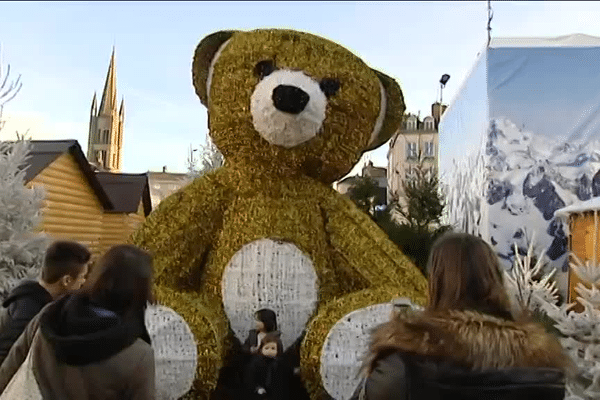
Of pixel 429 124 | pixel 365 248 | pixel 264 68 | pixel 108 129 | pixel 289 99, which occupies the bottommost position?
pixel 365 248

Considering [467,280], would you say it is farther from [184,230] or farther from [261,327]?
[184,230]

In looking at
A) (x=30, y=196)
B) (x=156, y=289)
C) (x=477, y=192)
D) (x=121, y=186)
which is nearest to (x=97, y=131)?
(x=121, y=186)

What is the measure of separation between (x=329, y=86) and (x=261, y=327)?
1382 mm

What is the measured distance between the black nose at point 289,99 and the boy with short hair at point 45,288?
136 cm

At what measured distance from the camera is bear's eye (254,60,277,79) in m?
3.75

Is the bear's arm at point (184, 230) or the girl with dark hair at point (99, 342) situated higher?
the bear's arm at point (184, 230)

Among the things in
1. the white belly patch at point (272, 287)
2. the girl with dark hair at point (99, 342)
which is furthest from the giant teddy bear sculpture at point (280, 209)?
the girl with dark hair at point (99, 342)

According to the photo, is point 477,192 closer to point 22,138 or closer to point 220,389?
point 22,138

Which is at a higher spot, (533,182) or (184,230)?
(533,182)

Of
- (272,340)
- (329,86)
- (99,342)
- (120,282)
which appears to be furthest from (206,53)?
(99,342)

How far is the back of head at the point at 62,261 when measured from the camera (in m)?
2.45

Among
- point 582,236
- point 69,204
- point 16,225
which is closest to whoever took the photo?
point 16,225

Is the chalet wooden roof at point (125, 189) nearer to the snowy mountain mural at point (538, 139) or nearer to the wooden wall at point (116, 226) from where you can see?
the wooden wall at point (116, 226)

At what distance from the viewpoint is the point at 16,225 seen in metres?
5.90
